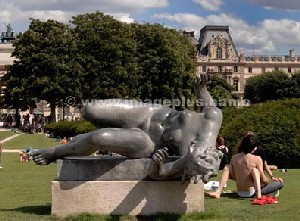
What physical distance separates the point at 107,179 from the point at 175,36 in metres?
58.7

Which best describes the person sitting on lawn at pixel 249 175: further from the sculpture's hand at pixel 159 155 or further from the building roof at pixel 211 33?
the building roof at pixel 211 33

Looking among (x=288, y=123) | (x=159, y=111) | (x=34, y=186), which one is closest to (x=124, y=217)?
(x=159, y=111)

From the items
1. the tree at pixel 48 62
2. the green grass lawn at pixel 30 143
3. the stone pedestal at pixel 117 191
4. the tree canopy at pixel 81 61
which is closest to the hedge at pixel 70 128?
the green grass lawn at pixel 30 143

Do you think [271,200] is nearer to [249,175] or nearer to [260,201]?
[260,201]

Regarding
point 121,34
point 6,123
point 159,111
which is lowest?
point 6,123

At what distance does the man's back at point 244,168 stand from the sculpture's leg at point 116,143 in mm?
2541

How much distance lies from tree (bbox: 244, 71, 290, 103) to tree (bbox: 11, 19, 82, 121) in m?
54.4

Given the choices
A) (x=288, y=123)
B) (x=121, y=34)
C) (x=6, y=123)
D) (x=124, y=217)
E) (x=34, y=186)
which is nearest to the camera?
(x=124, y=217)

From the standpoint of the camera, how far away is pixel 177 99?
6216cm

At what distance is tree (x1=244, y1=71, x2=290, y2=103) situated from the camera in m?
108

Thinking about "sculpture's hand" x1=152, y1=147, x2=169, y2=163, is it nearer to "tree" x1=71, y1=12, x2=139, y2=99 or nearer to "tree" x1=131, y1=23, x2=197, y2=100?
"tree" x1=71, y1=12, x2=139, y2=99

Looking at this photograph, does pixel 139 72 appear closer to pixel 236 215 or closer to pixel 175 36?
pixel 175 36

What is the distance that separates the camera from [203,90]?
340 inches

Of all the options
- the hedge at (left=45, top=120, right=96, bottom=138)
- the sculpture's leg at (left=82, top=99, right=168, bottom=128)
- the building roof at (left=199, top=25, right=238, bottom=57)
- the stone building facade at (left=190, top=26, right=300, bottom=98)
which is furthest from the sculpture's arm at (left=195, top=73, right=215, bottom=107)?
the building roof at (left=199, top=25, right=238, bottom=57)
